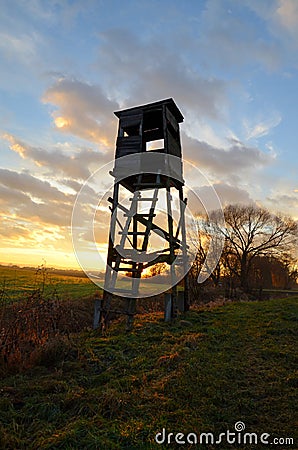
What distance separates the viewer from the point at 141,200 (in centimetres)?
934

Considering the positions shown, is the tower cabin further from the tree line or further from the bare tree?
the bare tree

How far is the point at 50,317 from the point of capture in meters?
7.10

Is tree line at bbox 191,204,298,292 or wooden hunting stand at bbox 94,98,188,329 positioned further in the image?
tree line at bbox 191,204,298,292

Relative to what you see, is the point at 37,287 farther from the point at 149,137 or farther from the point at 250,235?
the point at 250,235

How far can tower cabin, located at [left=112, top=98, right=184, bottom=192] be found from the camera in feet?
32.7

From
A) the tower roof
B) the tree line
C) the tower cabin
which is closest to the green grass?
the tower cabin

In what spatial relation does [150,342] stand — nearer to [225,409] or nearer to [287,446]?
[225,409]

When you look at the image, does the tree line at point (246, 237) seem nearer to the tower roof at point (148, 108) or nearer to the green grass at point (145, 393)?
the tower roof at point (148, 108)

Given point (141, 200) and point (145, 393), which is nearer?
point (145, 393)

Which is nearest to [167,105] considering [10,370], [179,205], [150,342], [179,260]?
[179,205]

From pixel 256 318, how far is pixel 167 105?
8.13 meters

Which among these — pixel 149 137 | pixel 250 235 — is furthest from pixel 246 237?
pixel 149 137

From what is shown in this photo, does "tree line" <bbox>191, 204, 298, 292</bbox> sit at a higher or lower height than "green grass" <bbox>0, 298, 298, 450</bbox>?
higher

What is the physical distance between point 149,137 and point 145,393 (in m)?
9.19
